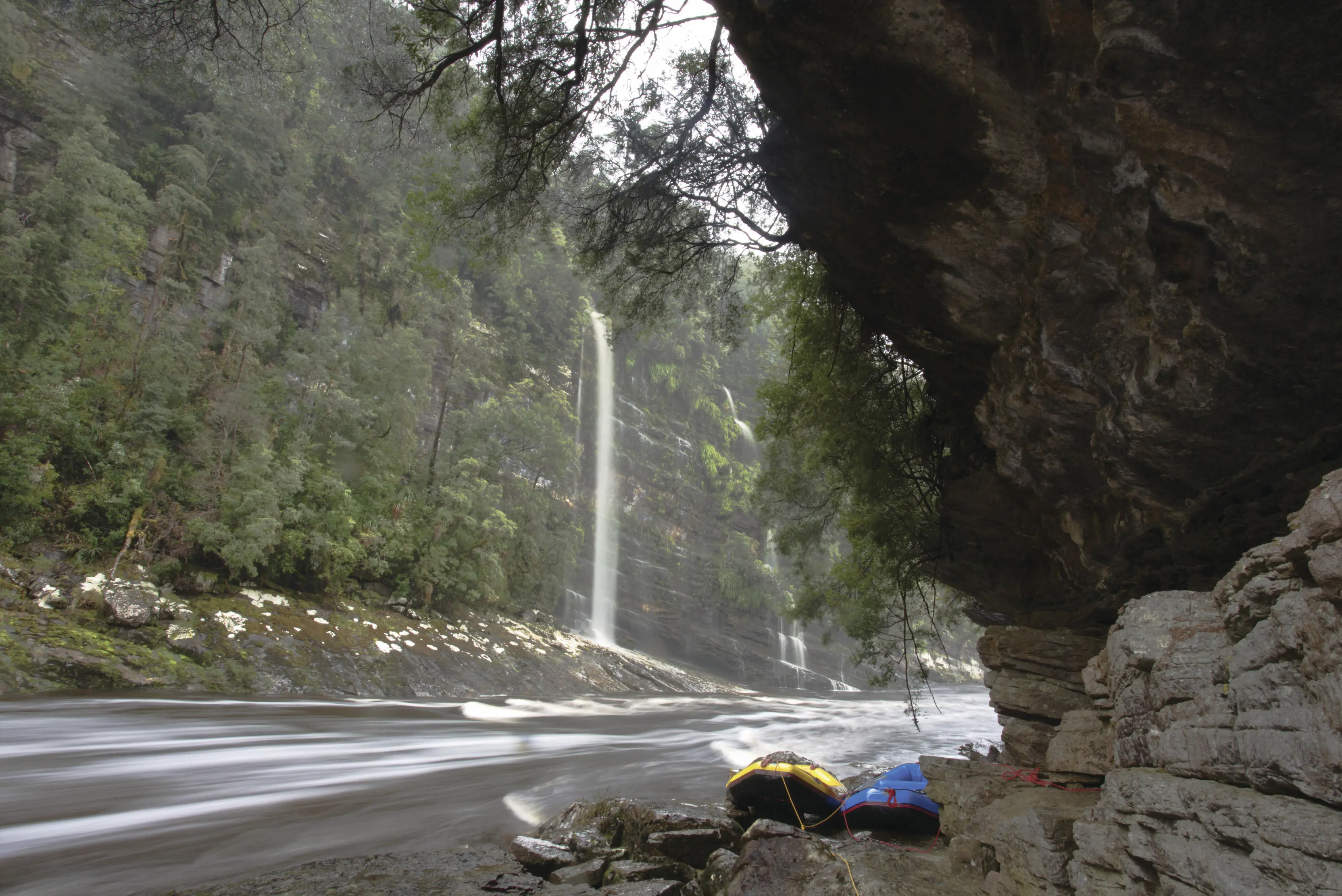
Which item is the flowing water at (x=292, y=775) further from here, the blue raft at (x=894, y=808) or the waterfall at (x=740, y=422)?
the waterfall at (x=740, y=422)

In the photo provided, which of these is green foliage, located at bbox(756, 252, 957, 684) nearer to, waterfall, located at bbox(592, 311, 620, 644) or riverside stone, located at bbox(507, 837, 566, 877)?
riverside stone, located at bbox(507, 837, 566, 877)

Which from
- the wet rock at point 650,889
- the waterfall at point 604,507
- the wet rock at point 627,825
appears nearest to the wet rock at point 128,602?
the wet rock at point 627,825

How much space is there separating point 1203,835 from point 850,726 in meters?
16.4

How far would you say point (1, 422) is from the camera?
39.7 ft

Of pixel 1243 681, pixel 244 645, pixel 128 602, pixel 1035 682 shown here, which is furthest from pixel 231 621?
pixel 1243 681

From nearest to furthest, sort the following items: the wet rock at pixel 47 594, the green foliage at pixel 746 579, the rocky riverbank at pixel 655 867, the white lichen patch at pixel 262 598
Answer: the rocky riverbank at pixel 655 867 < the wet rock at pixel 47 594 < the white lichen patch at pixel 262 598 < the green foliage at pixel 746 579

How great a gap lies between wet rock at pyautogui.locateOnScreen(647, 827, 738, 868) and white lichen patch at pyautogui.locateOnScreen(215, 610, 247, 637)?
10.5 metres

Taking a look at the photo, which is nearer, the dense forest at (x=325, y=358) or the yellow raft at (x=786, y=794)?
the yellow raft at (x=786, y=794)

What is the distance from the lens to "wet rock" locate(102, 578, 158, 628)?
1079cm

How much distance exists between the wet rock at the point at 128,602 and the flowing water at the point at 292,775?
192 cm

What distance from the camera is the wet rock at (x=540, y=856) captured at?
485cm

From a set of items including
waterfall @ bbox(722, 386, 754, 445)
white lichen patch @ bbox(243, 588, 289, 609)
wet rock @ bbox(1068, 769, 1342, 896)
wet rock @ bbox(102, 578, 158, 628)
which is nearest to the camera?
wet rock @ bbox(1068, 769, 1342, 896)

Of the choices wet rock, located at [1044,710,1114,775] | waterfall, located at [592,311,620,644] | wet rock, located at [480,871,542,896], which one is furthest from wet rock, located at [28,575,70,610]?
waterfall, located at [592,311,620,644]

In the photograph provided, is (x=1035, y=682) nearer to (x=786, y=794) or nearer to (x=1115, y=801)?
(x=786, y=794)
